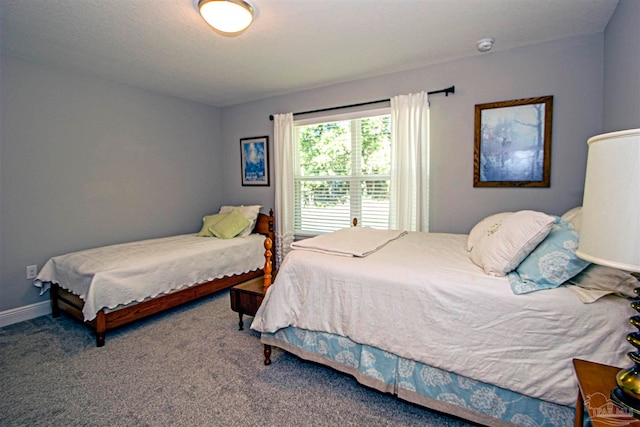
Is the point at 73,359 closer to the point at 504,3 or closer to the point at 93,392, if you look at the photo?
the point at 93,392

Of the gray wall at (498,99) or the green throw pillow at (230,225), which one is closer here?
the gray wall at (498,99)

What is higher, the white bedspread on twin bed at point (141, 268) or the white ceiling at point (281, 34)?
the white ceiling at point (281, 34)

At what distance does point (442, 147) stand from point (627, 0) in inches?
60.2

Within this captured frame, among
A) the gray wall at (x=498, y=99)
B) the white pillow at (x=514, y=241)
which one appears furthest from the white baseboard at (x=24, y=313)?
the white pillow at (x=514, y=241)

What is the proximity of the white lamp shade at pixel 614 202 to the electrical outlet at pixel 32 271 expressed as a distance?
409 cm

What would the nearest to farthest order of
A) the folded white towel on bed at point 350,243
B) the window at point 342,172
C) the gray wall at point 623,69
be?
the gray wall at point 623,69 → the folded white towel on bed at point 350,243 → the window at point 342,172

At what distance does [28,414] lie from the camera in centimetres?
172

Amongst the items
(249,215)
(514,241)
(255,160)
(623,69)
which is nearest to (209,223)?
(249,215)

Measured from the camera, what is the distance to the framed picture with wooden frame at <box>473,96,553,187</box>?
2.69 metres

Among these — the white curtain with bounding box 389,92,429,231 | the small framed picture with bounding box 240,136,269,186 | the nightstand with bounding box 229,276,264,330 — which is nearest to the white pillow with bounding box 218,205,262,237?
the small framed picture with bounding box 240,136,269,186

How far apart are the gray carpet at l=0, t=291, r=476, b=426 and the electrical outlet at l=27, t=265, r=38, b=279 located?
49cm

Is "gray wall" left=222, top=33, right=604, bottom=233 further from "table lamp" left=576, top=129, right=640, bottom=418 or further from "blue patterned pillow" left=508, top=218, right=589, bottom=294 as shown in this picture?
"table lamp" left=576, top=129, right=640, bottom=418

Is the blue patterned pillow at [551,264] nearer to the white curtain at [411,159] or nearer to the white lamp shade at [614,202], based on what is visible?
the white lamp shade at [614,202]

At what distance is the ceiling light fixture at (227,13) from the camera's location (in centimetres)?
194
